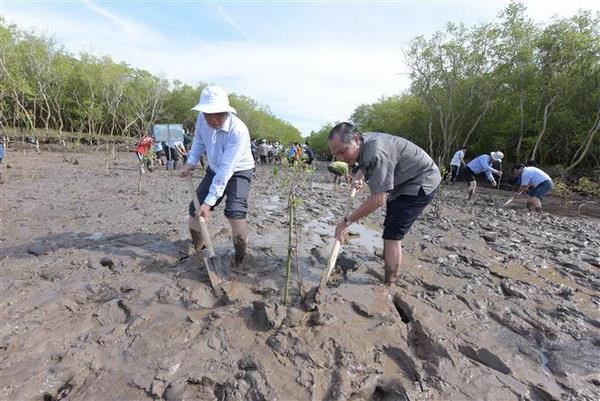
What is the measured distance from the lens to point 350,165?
3486mm

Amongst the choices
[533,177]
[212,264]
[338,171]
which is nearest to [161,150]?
[338,171]

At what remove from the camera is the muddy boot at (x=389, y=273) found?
3.64 meters

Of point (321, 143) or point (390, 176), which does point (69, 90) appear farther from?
point (321, 143)

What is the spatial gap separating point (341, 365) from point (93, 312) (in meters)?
2.00

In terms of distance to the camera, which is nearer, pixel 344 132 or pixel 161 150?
pixel 344 132

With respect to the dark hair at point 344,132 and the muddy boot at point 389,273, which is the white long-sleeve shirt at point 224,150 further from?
the muddy boot at point 389,273

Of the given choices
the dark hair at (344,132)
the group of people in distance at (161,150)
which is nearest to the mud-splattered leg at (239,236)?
the dark hair at (344,132)

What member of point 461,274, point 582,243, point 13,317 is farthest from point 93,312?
point 582,243

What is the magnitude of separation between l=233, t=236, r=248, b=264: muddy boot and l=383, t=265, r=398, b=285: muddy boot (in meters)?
1.56

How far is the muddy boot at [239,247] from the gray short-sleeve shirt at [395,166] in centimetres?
155

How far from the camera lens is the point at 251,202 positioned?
8.48 metres

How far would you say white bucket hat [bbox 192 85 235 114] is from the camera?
3223 millimetres

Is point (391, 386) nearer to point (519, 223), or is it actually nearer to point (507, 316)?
point (507, 316)

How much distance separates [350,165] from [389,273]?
1.22m
